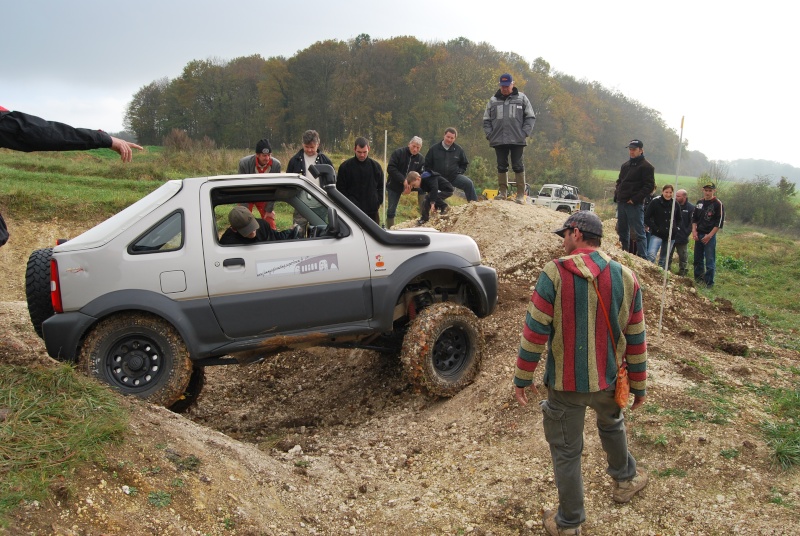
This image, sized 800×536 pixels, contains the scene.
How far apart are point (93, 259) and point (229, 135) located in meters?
44.3

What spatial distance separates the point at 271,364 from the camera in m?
8.44

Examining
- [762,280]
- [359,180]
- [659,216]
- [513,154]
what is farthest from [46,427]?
[762,280]

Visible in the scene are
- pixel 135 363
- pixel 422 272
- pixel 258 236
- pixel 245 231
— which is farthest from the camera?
pixel 422 272

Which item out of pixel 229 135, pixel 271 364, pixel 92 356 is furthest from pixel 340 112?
pixel 92 356

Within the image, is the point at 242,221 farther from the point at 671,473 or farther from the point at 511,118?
the point at 511,118

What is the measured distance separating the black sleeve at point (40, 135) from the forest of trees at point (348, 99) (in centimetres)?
3841

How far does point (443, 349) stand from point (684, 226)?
8.77 metres

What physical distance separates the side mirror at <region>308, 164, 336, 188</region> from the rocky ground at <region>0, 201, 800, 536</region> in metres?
2.27

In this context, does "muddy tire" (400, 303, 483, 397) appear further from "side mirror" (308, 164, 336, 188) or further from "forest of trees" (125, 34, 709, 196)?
"forest of trees" (125, 34, 709, 196)

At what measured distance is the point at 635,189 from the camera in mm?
11641

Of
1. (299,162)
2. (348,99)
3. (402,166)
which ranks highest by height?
(348,99)

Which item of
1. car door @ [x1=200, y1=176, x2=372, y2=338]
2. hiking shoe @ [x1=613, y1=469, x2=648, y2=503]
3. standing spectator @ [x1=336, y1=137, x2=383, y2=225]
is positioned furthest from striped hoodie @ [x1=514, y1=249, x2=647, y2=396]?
standing spectator @ [x1=336, y1=137, x2=383, y2=225]

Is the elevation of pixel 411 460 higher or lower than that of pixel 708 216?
lower

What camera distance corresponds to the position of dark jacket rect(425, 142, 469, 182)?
→ 38.6ft
